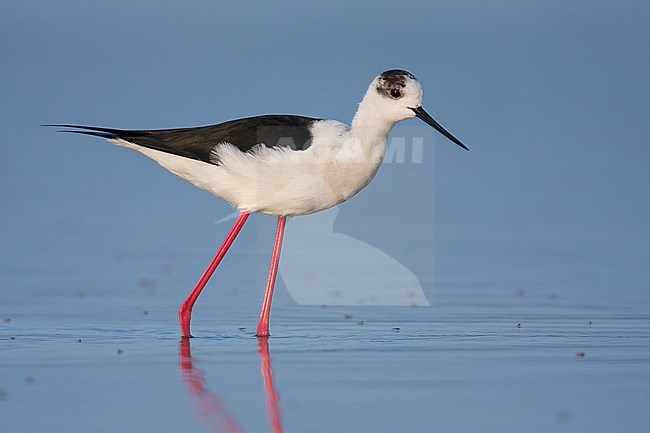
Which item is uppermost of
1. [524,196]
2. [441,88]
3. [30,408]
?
[441,88]

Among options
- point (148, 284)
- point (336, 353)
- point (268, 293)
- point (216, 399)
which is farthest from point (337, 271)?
point (216, 399)

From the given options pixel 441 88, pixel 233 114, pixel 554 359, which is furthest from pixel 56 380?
pixel 441 88

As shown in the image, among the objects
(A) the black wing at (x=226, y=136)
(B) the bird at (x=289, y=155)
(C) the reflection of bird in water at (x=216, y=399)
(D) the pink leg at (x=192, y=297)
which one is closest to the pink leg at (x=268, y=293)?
(B) the bird at (x=289, y=155)

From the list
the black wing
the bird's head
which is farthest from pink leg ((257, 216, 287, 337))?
the bird's head

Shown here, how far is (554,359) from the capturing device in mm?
7469

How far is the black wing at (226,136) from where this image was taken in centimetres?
891

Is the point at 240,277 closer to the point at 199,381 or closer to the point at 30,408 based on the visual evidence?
the point at 199,381

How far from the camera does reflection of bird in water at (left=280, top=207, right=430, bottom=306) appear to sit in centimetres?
975

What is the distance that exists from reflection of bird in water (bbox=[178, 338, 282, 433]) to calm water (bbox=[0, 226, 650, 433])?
12mm

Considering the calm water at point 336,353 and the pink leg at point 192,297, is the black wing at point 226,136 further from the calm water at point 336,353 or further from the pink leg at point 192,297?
the calm water at point 336,353

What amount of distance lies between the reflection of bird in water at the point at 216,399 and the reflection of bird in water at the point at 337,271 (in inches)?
79.1

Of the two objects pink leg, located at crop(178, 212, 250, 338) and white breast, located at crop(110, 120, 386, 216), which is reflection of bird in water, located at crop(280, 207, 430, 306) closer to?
pink leg, located at crop(178, 212, 250, 338)

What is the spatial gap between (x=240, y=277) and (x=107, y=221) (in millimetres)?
2503

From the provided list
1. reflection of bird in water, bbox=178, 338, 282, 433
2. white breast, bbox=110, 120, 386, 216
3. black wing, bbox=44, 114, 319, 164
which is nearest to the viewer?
reflection of bird in water, bbox=178, 338, 282, 433
